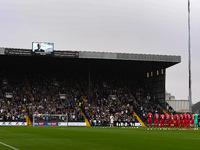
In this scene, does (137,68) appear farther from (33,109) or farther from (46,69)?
(33,109)

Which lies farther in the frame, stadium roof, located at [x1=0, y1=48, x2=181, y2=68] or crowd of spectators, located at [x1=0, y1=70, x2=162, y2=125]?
stadium roof, located at [x1=0, y1=48, x2=181, y2=68]

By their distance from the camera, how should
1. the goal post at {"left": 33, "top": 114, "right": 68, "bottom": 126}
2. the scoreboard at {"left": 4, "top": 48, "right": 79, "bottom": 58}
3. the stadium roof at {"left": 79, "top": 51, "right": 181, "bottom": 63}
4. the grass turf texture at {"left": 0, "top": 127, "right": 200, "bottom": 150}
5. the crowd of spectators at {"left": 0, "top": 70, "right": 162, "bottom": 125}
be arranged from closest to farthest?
1. the grass turf texture at {"left": 0, "top": 127, "right": 200, "bottom": 150}
2. the goal post at {"left": 33, "top": 114, "right": 68, "bottom": 126}
3. the crowd of spectators at {"left": 0, "top": 70, "right": 162, "bottom": 125}
4. the scoreboard at {"left": 4, "top": 48, "right": 79, "bottom": 58}
5. the stadium roof at {"left": 79, "top": 51, "right": 181, "bottom": 63}

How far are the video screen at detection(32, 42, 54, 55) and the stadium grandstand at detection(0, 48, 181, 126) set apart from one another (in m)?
0.63

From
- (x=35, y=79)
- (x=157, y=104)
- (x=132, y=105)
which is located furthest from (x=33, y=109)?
(x=157, y=104)

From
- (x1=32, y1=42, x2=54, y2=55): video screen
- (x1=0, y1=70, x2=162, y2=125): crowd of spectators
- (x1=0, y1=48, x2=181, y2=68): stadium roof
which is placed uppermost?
(x1=32, y1=42, x2=54, y2=55): video screen

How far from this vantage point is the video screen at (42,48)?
59.2m

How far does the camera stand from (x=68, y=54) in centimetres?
6019

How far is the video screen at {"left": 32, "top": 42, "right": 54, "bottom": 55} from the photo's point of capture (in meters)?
59.2

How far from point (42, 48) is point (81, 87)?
11222 mm

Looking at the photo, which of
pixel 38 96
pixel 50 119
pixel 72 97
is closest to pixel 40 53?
pixel 38 96

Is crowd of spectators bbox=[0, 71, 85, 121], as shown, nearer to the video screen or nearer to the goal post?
the goal post

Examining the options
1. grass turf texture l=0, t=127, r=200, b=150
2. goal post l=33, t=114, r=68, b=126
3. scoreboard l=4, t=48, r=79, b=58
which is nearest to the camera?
grass turf texture l=0, t=127, r=200, b=150

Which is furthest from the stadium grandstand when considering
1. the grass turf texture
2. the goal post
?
the grass turf texture

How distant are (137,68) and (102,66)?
21.4ft
